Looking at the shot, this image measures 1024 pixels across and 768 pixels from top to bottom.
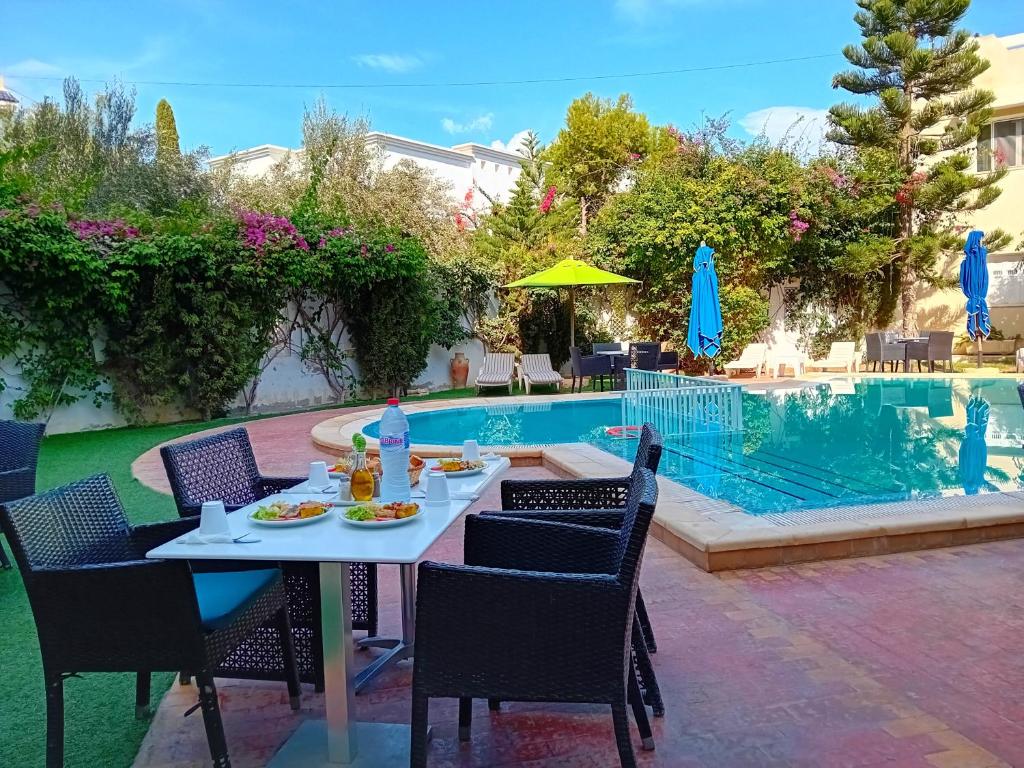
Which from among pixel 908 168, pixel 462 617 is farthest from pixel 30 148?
pixel 908 168

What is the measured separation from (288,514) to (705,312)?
964cm

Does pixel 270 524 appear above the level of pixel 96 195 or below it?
below

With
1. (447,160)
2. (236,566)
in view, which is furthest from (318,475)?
(447,160)

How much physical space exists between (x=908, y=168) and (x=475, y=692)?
16.9m

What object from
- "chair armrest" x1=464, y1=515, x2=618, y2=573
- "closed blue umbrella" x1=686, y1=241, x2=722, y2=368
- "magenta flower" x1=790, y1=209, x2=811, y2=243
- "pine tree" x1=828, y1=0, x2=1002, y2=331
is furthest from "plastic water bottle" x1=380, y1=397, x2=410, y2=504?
"pine tree" x1=828, y1=0, x2=1002, y2=331

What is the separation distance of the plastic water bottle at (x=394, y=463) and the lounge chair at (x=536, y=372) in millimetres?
9782

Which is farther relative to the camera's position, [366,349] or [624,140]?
[624,140]

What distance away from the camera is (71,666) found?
209 centimetres

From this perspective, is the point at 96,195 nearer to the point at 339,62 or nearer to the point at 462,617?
the point at 339,62

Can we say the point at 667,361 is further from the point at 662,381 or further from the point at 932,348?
the point at 932,348

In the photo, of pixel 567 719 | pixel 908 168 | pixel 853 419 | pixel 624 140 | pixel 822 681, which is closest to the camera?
pixel 567 719

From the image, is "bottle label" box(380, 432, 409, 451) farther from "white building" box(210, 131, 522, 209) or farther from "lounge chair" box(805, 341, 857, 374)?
"white building" box(210, 131, 522, 209)

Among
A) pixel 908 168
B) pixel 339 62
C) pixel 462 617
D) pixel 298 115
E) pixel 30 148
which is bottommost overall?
pixel 462 617

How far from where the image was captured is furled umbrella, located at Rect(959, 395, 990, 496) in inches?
230
